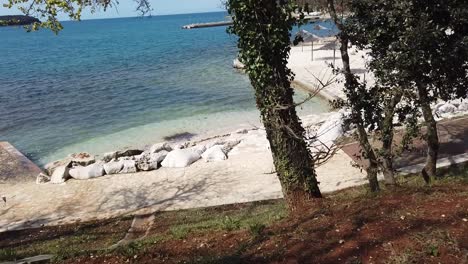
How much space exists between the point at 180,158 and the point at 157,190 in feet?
8.14

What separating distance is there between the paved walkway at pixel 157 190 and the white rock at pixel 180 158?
1.14ft

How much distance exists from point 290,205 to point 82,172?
9.89 metres

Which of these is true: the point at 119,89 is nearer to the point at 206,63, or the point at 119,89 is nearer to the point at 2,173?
the point at 206,63

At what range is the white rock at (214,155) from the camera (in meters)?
15.9

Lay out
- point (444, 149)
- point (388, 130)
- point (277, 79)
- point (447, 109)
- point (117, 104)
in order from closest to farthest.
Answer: point (277, 79) < point (388, 130) < point (444, 149) < point (447, 109) < point (117, 104)

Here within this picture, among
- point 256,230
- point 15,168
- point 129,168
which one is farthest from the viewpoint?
point 15,168

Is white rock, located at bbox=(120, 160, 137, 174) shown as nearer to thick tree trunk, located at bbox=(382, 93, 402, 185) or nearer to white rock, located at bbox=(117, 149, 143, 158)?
white rock, located at bbox=(117, 149, 143, 158)

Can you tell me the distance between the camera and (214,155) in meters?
16.0

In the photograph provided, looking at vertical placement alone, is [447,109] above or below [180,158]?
above

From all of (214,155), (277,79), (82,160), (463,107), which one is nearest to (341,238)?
(277,79)

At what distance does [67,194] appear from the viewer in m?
14.1

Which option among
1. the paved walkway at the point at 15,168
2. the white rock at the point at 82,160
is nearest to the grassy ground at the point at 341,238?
the white rock at the point at 82,160

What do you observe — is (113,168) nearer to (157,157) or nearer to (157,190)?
(157,157)

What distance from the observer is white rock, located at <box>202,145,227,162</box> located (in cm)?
1589
